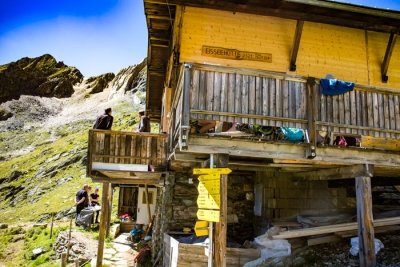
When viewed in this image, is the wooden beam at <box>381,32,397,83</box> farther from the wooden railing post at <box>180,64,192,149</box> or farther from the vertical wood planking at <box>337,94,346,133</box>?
the wooden railing post at <box>180,64,192,149</box>

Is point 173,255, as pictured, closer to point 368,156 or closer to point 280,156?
point 280,156

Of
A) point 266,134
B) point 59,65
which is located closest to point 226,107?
point 266,134

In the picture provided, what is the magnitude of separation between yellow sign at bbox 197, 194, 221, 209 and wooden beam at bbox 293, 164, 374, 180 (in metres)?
3.59

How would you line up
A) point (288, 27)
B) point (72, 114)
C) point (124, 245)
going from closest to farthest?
point (288, 27) < point (124, 245) < point (72, 114)

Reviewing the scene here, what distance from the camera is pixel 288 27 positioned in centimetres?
994

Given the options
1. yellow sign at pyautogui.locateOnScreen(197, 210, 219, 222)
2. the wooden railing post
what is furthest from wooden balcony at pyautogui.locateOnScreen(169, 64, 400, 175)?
yellow sign at pyautogui.locateOnScreen(197, 210, 219, 222)

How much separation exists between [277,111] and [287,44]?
3.67 meters

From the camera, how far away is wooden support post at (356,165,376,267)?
7.60 meters

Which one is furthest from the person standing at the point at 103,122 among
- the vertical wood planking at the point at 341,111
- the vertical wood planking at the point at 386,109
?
the vertical wood planking at the point at 386,109

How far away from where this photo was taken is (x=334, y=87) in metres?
7.18

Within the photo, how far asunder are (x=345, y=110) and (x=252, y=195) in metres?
5.05

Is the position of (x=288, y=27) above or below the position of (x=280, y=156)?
above

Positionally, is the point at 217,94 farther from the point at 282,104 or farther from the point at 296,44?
the point at 296,44

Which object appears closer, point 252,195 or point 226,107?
point 226,107
